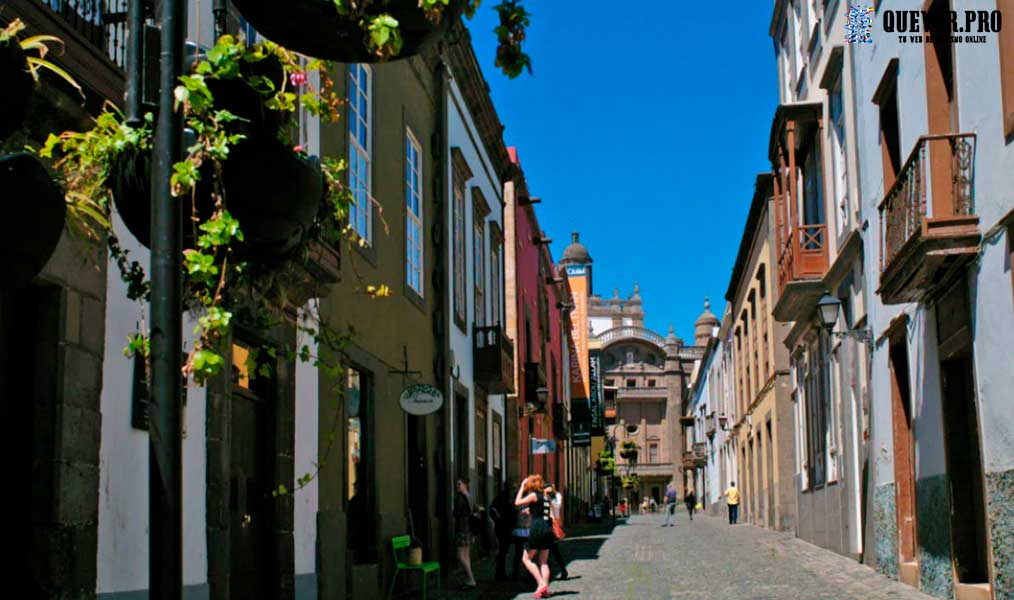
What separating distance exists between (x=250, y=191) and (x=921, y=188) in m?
9.15

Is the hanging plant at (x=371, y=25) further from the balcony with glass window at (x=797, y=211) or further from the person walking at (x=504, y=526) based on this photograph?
the balcony with glass window at (x=797, y=211)

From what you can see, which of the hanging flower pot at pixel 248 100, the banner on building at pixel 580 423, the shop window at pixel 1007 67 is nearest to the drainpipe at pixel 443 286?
the shop window at pixel 1007 67

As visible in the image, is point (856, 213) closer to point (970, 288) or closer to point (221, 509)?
point (970, 288)

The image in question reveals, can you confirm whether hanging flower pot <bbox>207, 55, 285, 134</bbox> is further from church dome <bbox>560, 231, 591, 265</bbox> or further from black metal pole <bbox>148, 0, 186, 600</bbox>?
church dome <bbox>560, 231, 591, 265</bbox>

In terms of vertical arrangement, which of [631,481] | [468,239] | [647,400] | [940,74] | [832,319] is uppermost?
[647,400]

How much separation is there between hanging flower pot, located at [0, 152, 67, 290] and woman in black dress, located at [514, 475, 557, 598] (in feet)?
38.6

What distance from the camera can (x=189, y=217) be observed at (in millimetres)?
3445

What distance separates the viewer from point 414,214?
1673 cm

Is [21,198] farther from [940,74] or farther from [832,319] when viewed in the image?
[832,319]

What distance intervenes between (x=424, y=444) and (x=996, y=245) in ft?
28.3

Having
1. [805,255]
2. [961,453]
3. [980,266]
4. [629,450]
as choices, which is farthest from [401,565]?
[629,450]

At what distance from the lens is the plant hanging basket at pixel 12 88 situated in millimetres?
2357

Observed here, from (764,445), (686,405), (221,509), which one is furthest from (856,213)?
(686,405)

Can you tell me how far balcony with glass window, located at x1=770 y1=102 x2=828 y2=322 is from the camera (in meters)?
19.9
